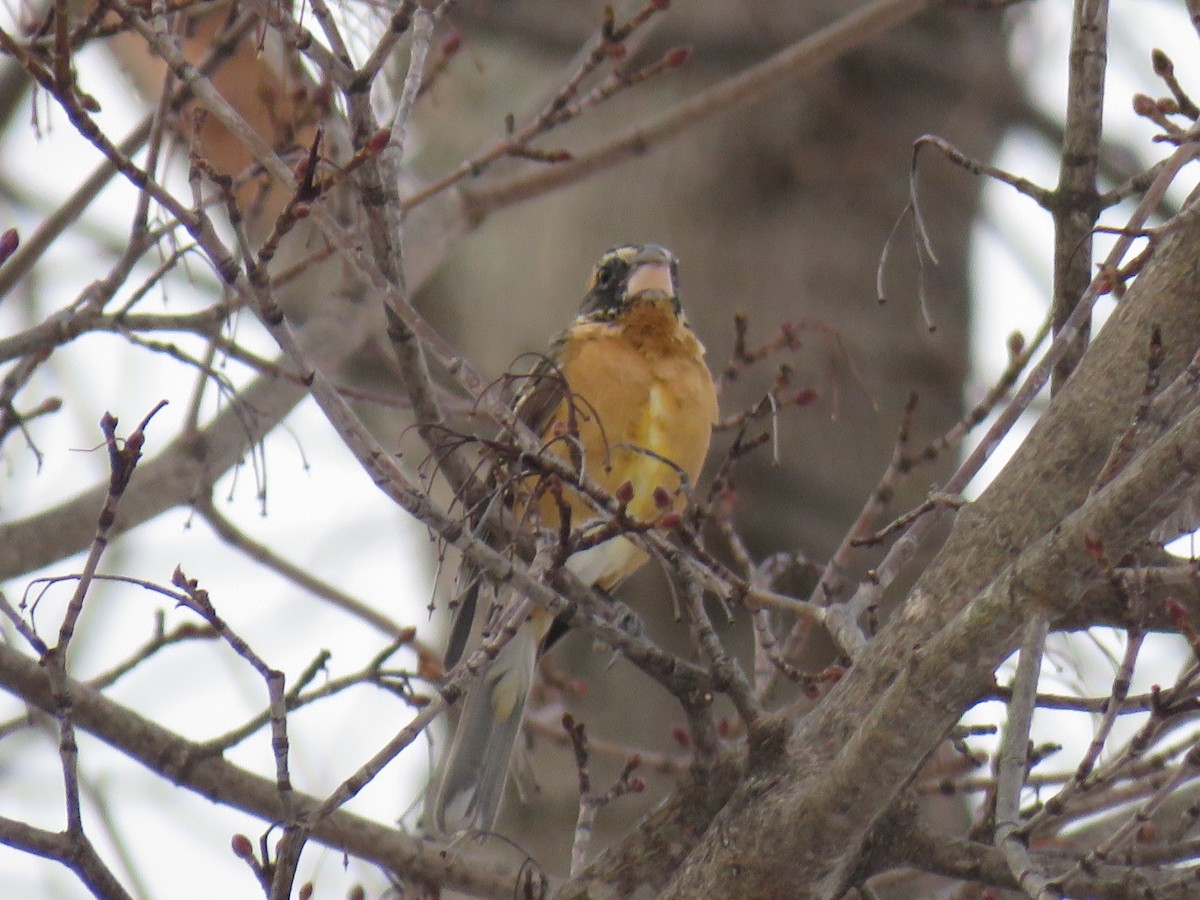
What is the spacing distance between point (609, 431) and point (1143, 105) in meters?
2.11

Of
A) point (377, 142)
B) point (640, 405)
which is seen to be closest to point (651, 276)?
point (640, 405)

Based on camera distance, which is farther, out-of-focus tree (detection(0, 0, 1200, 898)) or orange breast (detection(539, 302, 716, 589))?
orange breast (detection(539, 302, 716, 589))

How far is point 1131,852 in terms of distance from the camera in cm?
288

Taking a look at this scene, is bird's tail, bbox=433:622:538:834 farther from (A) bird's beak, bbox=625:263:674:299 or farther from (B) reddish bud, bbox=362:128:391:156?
(B) reddish bud, bbox=362:128:391:156

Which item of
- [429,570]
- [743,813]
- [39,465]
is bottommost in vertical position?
[743,813]

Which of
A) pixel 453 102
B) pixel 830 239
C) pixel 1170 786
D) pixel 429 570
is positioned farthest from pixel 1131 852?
pixel 453 102

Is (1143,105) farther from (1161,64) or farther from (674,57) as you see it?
(674,57)

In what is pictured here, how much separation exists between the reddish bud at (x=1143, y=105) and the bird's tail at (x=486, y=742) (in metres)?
2.21

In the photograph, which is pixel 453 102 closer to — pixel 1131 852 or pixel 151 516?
pixel 151 516

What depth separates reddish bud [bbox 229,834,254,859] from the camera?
2.51 meters

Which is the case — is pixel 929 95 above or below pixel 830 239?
above

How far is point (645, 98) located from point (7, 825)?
15.3 feet

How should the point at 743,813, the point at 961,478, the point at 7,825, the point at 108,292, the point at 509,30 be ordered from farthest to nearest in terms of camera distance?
the point at 509,30 < the point at 108,292 < the point at 961,478 < the point at 743,813 < the point at 7,825

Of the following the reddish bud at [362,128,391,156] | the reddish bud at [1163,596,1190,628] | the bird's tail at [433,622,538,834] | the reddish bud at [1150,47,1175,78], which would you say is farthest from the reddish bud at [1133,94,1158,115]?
the bird's tail at [433,622,538,834]
